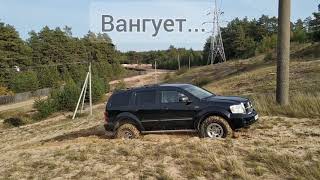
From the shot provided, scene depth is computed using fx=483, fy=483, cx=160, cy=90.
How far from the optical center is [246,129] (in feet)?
41.1

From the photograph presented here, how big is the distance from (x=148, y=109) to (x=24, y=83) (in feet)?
193

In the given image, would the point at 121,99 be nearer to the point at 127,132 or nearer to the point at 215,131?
the point at 127,132

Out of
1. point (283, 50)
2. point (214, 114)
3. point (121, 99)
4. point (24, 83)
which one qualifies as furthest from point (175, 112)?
point (24, 83)

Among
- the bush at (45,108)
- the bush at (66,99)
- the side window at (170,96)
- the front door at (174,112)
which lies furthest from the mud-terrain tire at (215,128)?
the bush at (66,99)

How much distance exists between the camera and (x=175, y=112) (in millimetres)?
12570

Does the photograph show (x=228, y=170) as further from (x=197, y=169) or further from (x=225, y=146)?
(x=225, y=146)

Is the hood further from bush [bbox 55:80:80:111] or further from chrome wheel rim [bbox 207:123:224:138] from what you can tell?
bush [bbox 55:80:80:111]

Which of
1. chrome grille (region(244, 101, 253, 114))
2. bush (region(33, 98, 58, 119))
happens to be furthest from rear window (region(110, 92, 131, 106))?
bush (region(33, 98, 58, 119))

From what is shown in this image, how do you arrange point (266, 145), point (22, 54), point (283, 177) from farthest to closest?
point (22, 54), point (266, 145), point (283, 177)

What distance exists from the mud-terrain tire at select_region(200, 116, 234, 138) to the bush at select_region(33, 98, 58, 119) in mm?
28420

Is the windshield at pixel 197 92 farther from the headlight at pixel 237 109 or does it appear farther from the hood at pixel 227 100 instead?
the headlight at pixel 237 109

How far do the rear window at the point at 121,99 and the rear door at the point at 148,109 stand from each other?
0.99 feet

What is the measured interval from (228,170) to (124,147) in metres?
3.09

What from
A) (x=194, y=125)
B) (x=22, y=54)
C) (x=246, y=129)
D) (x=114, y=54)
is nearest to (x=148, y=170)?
(x=194, y=125)
